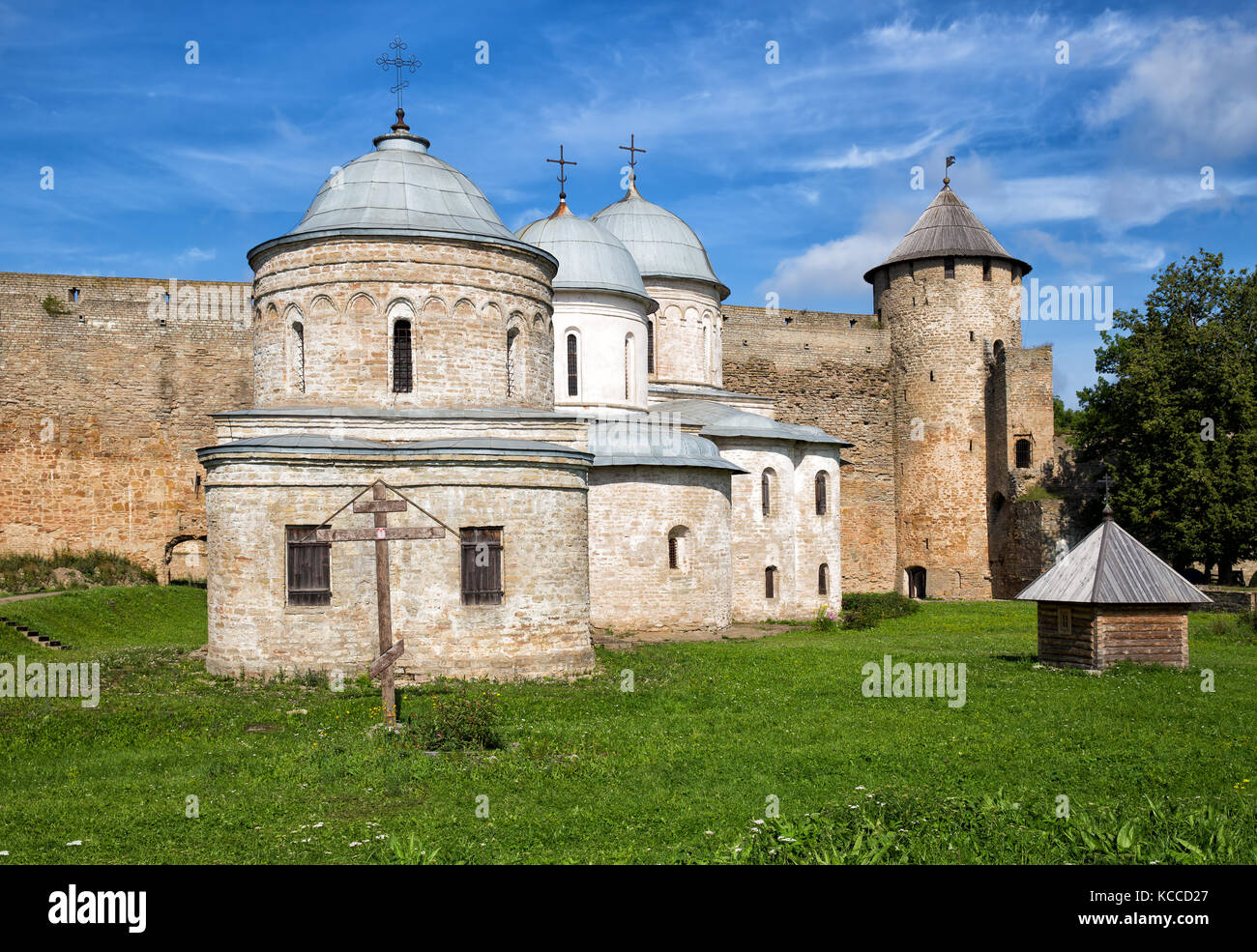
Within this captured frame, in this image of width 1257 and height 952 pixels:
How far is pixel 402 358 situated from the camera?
17.7 m

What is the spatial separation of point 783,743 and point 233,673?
27.8 ft

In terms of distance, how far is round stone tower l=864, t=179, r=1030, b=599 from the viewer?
32.8 metres

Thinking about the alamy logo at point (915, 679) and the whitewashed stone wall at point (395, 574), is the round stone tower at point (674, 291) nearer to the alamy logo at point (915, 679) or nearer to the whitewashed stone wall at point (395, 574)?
the whitewashed stone wall at point (395, 574)

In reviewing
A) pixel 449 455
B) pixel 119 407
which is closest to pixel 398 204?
pixel 449 455

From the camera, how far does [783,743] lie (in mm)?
10602

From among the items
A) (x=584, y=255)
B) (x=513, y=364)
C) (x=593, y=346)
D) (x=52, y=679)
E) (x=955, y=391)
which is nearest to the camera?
(x=52, y=679)

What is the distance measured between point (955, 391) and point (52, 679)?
26219 millimetres

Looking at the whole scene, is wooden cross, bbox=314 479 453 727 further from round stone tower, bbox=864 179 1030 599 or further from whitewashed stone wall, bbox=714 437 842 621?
round stone tower, bbox=864 179 1030 599

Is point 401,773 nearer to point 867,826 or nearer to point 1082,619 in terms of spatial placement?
point 867,826

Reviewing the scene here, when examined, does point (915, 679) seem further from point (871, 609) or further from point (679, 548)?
point (871, 609)

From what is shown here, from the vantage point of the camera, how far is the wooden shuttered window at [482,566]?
611 inches

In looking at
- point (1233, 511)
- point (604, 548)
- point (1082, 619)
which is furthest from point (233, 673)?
point (1233, 511)

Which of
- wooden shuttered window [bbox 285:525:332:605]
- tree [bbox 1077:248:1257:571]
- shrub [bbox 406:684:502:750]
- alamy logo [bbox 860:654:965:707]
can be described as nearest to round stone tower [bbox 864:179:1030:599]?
tree [bbox 1077:248:1257:571]
